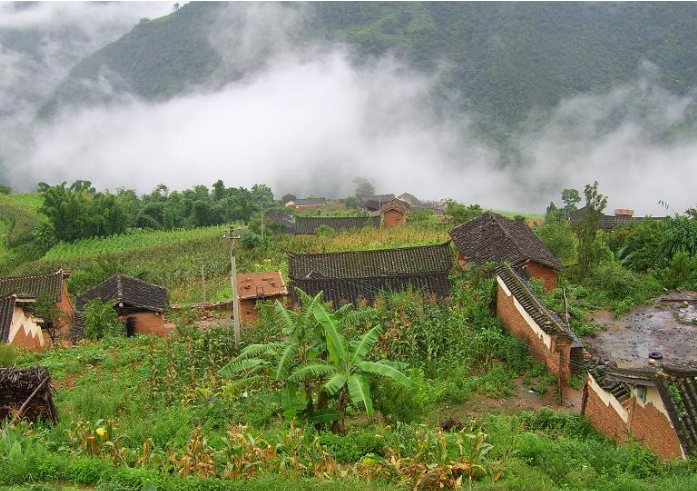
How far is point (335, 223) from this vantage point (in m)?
45.3

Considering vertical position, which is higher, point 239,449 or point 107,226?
point 107,226

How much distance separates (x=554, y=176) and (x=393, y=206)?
55.2 m

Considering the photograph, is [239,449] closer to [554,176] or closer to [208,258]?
[208,258]

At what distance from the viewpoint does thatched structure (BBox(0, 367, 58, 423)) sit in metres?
9.95

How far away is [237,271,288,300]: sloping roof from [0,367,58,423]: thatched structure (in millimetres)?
11853

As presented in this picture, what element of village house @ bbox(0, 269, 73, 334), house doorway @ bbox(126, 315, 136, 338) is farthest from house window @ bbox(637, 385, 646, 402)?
village house @ bbox(0, 269, 73, 334)

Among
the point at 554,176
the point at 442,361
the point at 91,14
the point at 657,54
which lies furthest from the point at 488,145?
the point at 91,14

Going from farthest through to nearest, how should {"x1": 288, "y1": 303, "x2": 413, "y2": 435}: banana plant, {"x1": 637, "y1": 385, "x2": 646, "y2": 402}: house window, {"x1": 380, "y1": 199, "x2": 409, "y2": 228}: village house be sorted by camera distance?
{"x1": 380, "y1": 199, "x2": 409, "y2": 228}: village house < {"x1": 637, "y1": 385, "x2": 646, "y2": 402}: house window < {"x1": 288, "y1": 303, "x2": 413, "y2": 435}: banana plant

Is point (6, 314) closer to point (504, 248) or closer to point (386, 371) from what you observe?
point (386, 371)

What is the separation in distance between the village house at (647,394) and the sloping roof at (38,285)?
19714mm

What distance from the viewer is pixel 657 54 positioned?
114375mm

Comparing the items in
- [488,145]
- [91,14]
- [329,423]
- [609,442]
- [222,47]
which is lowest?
[609,442]

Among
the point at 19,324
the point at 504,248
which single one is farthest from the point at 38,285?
the point at 504,248

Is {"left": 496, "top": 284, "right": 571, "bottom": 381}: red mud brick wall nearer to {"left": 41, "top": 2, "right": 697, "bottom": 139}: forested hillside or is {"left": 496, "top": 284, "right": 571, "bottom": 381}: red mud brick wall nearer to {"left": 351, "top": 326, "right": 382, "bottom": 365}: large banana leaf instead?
{"left": 351, "top": 326, "right": 382, "bottom": 365}: large banana leaf
